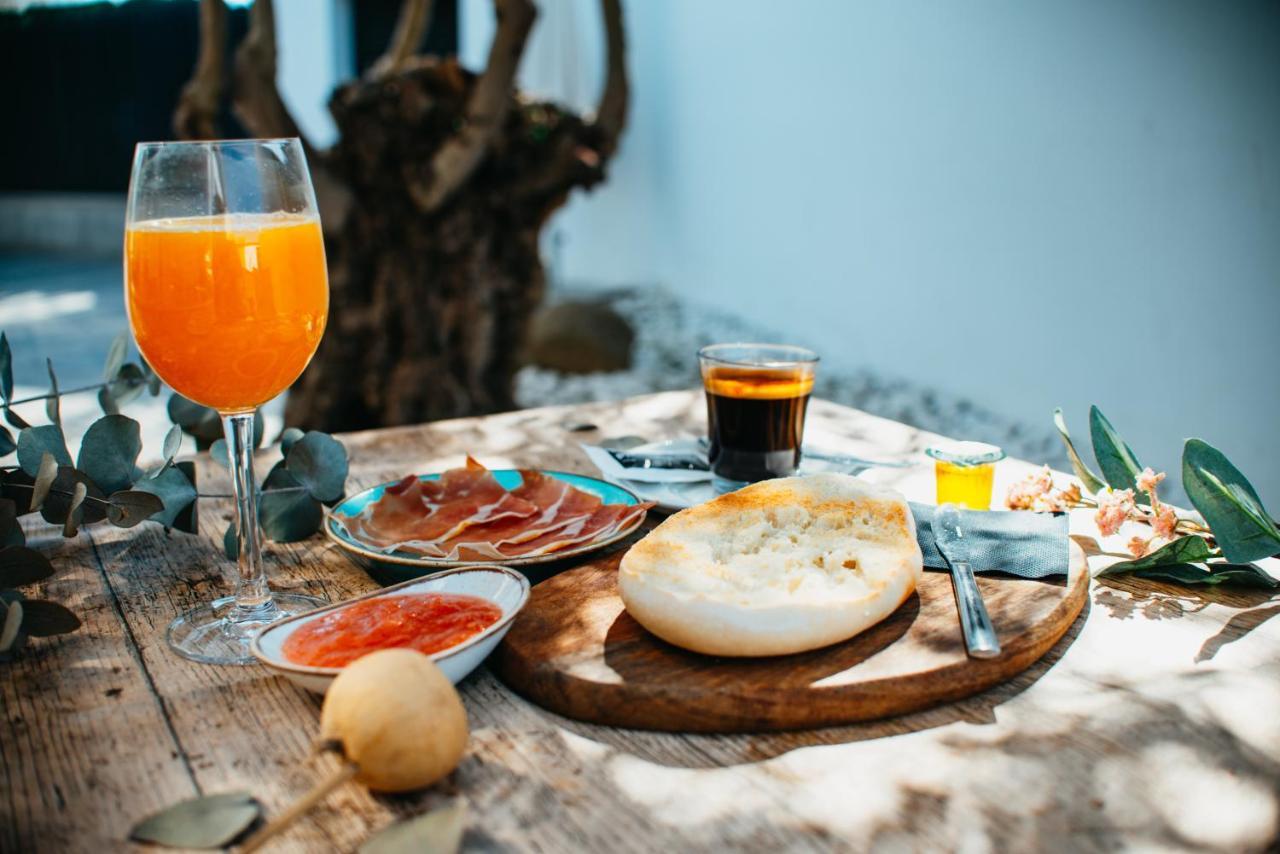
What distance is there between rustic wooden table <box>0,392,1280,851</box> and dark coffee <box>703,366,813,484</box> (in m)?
0.47

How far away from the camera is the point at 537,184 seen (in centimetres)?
413

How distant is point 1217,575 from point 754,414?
571 millimetres

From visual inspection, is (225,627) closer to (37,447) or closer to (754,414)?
(37,447)

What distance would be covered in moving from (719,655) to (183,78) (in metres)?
10.5

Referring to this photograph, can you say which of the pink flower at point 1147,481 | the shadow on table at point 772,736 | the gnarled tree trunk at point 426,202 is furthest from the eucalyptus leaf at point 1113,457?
the gnarled tree trunk at point 426,202

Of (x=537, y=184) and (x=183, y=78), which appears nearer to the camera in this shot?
(x=537, y=184)

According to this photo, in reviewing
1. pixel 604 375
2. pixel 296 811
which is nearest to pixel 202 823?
pixel 296 811

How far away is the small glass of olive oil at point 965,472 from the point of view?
1.40 metres

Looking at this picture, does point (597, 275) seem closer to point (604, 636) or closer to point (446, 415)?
point (446, 415)

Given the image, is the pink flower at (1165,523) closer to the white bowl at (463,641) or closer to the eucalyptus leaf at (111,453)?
the white bowl at (463,641)

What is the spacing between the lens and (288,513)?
1.39 meters

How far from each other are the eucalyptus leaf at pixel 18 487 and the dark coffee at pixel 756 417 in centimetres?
84

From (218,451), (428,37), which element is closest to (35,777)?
(218,451)

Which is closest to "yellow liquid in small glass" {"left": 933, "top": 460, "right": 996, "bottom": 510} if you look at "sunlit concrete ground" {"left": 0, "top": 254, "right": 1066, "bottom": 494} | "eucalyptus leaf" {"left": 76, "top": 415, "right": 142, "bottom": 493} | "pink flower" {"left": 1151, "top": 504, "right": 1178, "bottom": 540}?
"pink flower" {"left": 1151, "top": 504, "right": 1178, "bottom": 540}
